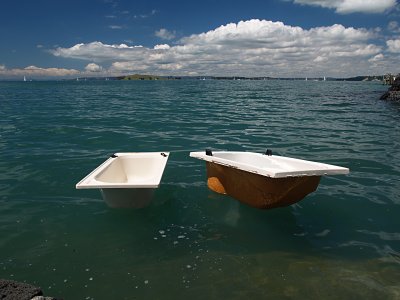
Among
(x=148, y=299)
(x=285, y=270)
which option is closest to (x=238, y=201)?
(x=285, y=270)

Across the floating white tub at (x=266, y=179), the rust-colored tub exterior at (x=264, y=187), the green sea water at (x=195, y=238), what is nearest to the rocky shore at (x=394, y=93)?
the green sea water at (x=195, y=238)

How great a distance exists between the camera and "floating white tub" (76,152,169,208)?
7148 mm

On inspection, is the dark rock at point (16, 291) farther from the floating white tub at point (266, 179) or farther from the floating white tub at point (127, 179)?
the floating white tub at point (266, 179)

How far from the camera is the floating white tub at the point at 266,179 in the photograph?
7.00 meters

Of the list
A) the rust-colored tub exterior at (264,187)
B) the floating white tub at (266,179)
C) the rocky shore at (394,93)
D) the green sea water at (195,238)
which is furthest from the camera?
the rocky shore at (394,93)

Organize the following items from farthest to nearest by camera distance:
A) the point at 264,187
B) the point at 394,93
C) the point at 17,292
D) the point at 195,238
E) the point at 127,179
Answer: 1. the point at 394,93
2. the point at 127,179
3. the point at 264,187
4. the point at 195,238
5. the point at 17,292

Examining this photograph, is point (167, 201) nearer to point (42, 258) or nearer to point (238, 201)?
point (238, 201)

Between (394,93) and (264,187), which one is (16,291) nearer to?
(264,187)

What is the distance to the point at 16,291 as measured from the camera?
12.7ft

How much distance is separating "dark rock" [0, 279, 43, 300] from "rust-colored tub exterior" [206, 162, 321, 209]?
4.81m

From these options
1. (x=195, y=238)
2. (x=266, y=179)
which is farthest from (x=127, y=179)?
(x=266, y=179)

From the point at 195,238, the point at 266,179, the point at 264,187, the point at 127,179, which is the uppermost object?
the point at 266,179

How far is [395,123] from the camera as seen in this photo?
22625mm

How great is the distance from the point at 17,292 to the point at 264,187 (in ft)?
16.6
